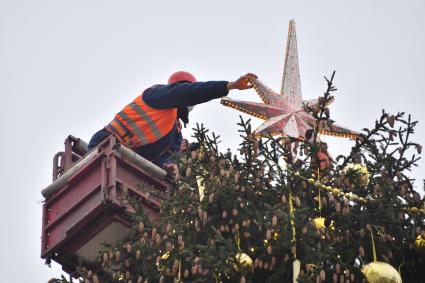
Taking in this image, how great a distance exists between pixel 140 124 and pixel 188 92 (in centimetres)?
89

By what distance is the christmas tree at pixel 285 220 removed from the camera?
475 inches

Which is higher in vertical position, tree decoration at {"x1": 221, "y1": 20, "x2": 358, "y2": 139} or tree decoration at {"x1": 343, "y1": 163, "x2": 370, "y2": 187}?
tree decoration at {"x1": 221, "y1": 20, "x2": 358, "y2": 139}

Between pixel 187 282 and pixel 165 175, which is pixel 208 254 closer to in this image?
pixel 187 282

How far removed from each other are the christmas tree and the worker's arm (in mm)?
2288

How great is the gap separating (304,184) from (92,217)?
9.87 ft

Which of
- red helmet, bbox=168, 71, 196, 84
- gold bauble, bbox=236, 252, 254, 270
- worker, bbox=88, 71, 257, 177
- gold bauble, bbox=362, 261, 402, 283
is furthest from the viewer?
red helmet, bbox=168, 71, 196, 84

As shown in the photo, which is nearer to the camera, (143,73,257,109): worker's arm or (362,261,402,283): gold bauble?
(362,261,402,283): gold bauble

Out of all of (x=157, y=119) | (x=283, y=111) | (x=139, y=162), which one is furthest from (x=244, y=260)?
(x=157, y=119)

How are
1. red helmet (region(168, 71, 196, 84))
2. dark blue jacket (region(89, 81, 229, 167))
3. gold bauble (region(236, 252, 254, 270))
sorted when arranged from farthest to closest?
red helmet (region(168, 71, 196, 84)) → dark blue jacket (region(89, 81, 229, 167)) → gold bauble (region(236, 252, 254, 270))

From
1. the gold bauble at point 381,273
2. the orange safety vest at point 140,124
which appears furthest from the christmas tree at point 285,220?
the orange safety vest at point 140,124

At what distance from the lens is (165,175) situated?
15266 millimetres

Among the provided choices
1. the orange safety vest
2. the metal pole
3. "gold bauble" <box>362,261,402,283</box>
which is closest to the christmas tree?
"gold bauble" <box>362,261,402,283</box>

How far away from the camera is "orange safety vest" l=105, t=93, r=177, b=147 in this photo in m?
16.6

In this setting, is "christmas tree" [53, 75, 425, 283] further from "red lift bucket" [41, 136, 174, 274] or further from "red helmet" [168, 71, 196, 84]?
"red helmet" [168, 71, 196, 84]
